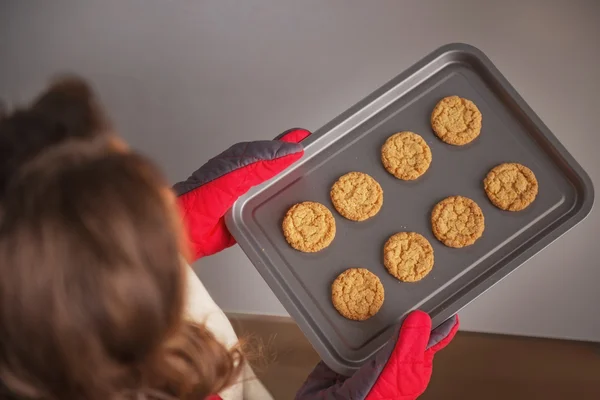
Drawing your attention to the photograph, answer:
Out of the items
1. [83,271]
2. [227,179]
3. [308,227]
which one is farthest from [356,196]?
[83,271]

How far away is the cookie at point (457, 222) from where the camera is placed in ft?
2.65

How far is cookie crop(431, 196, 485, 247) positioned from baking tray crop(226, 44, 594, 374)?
14 millimetres

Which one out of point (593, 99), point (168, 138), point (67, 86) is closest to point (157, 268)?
point (67, 86)

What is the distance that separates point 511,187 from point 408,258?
19cm

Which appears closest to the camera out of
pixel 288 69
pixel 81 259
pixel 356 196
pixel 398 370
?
pixel 81 259

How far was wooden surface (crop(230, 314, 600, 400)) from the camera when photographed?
3.63ft

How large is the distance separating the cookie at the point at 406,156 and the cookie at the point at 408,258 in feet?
0.35

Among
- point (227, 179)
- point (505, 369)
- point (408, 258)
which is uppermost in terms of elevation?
point (227, 179)

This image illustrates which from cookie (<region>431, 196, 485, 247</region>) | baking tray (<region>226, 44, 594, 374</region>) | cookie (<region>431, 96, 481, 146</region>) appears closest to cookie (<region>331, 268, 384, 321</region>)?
baking tray (<region>226, 44, 594, 374</region>)

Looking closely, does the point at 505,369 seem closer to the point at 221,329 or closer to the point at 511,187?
the point at 511,187

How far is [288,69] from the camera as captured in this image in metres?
1.24

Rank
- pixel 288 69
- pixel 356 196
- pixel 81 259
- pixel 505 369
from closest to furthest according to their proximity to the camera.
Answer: pixel 81 259 → pixel 356 196 → pixel 505 369 → pixel 288 69

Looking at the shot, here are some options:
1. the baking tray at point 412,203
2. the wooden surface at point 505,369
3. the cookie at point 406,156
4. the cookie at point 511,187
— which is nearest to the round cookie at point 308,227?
the baking tray at point 412,203

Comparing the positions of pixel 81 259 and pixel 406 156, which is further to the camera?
pixel 406 156
